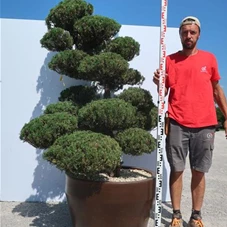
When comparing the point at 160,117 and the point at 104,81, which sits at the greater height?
the point at 104,81

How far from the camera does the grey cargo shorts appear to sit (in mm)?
2416

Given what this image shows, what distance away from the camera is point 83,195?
2.23 metres

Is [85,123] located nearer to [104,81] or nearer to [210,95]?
[104,81]

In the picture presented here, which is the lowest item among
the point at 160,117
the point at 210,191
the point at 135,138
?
the point at 210,191

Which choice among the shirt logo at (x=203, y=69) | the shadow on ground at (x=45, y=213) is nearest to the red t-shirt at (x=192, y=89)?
the shirt logo at (x=203, y=69)

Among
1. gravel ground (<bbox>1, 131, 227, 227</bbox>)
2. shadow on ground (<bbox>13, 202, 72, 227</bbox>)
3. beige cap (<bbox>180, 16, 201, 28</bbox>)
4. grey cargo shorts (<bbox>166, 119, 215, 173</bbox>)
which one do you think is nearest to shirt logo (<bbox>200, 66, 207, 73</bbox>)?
beige cap (<bbox>180, 16, 201, 28</bbox>)

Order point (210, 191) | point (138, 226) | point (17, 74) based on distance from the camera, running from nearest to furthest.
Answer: point (138, 226), point (17, 74), point (210, 191)

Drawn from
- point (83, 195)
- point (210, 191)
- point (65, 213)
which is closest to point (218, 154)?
point (210, 191)

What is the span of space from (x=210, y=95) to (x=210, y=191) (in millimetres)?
1815

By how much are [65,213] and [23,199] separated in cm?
54

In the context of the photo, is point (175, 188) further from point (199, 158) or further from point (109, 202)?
point (109, 202)

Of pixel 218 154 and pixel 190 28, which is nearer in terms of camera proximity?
pixel 190 28

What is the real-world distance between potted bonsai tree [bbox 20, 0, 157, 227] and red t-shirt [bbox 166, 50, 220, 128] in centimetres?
24

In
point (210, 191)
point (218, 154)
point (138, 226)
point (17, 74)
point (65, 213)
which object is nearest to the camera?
point (138, 226)
